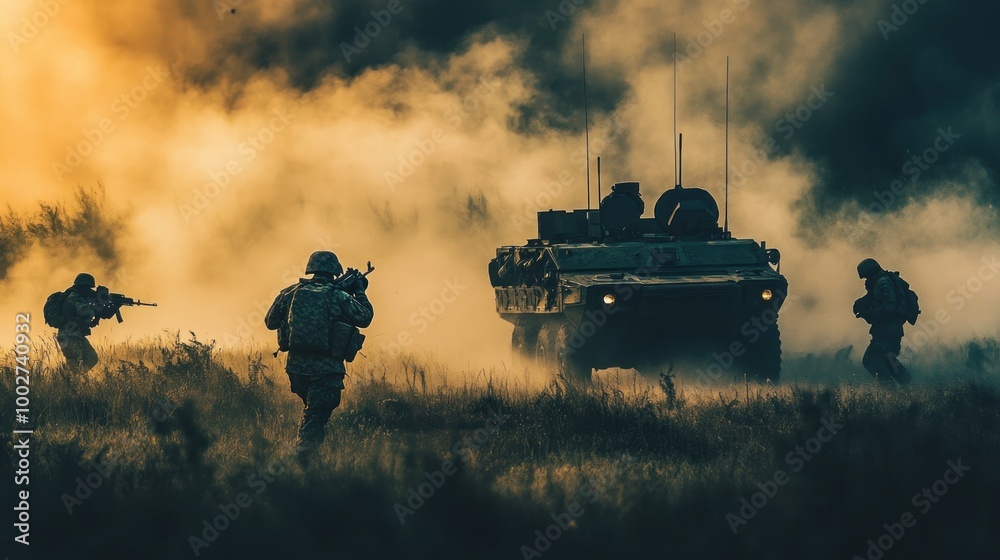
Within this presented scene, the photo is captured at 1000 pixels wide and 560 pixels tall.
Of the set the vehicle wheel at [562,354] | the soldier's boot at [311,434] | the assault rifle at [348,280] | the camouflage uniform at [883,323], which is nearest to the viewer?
the soldier's boot at [311,434]

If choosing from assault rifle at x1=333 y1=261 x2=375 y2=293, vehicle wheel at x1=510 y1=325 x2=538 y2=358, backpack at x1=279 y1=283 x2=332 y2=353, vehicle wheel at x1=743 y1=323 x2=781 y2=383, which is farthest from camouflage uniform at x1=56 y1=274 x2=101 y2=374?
vehicle wheel at x1=743 y1=323 x2=781 y2=383

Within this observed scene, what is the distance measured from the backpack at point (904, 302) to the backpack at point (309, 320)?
7273 mm

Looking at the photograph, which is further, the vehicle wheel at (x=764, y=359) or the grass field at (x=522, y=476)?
the vehicle wheel at (x=764, y=359)

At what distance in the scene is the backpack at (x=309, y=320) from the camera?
37.2ft

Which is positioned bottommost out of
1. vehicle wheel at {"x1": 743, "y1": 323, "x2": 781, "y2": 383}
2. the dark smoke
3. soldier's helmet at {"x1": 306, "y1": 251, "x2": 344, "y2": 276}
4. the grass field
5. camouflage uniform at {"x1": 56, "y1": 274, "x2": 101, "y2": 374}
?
the grass field

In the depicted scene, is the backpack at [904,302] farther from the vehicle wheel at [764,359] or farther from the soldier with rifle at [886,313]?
the vehicle wheel at [764,359]

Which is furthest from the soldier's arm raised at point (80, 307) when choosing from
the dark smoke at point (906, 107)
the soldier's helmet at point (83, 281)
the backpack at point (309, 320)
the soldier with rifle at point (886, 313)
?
the dark smoke at point (906, 107)

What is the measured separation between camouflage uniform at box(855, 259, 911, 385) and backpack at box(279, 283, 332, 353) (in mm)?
7109

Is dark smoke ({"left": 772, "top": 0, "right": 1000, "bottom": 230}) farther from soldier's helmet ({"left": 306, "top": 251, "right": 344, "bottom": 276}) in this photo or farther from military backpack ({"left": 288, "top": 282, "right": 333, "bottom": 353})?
military backpack ({"left": 288, "top": 282, "right": 333, "bottom": 353})

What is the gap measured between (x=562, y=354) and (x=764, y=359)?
6.99 feet

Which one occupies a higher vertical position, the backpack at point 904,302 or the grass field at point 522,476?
the backpack at point 904,302

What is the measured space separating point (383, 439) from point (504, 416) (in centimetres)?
139

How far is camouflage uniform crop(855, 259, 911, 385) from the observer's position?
16.2m

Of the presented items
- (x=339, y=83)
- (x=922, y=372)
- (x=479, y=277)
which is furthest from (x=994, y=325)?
(x=339, y=83)
